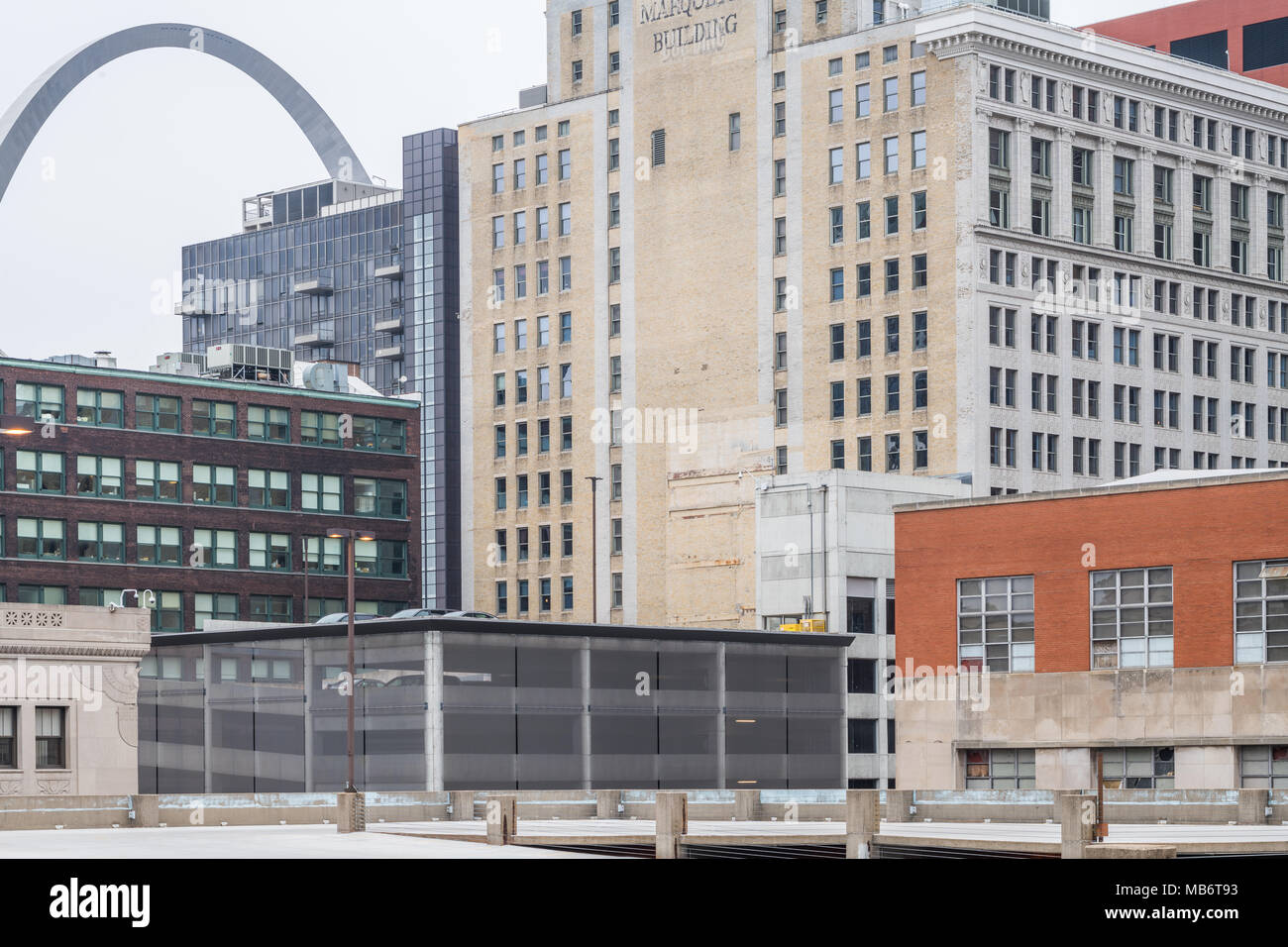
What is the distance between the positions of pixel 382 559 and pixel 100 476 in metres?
19.6

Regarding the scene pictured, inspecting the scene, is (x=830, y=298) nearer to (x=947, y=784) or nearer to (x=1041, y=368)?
(x=1041, y=368)

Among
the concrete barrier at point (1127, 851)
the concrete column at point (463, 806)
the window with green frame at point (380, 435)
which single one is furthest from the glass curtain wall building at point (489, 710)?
the concrete barrier at point (1127, 851)

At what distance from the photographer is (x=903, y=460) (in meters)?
136

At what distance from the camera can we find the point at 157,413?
435 feet

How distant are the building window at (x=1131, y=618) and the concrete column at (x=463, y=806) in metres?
31.8

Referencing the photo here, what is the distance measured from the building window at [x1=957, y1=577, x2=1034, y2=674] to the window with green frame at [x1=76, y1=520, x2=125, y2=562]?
193ft

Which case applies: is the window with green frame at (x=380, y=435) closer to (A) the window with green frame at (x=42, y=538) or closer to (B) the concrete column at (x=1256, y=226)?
(A) the window with green frame at (x=42, y=538)

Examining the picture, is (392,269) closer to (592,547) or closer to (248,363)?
(248,363)

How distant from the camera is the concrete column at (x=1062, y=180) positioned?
459ft

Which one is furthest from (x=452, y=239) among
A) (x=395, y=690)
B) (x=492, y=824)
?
(x=492, y=824)

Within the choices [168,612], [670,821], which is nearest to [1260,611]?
[670,821]

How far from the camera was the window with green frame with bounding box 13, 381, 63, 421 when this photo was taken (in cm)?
12554
